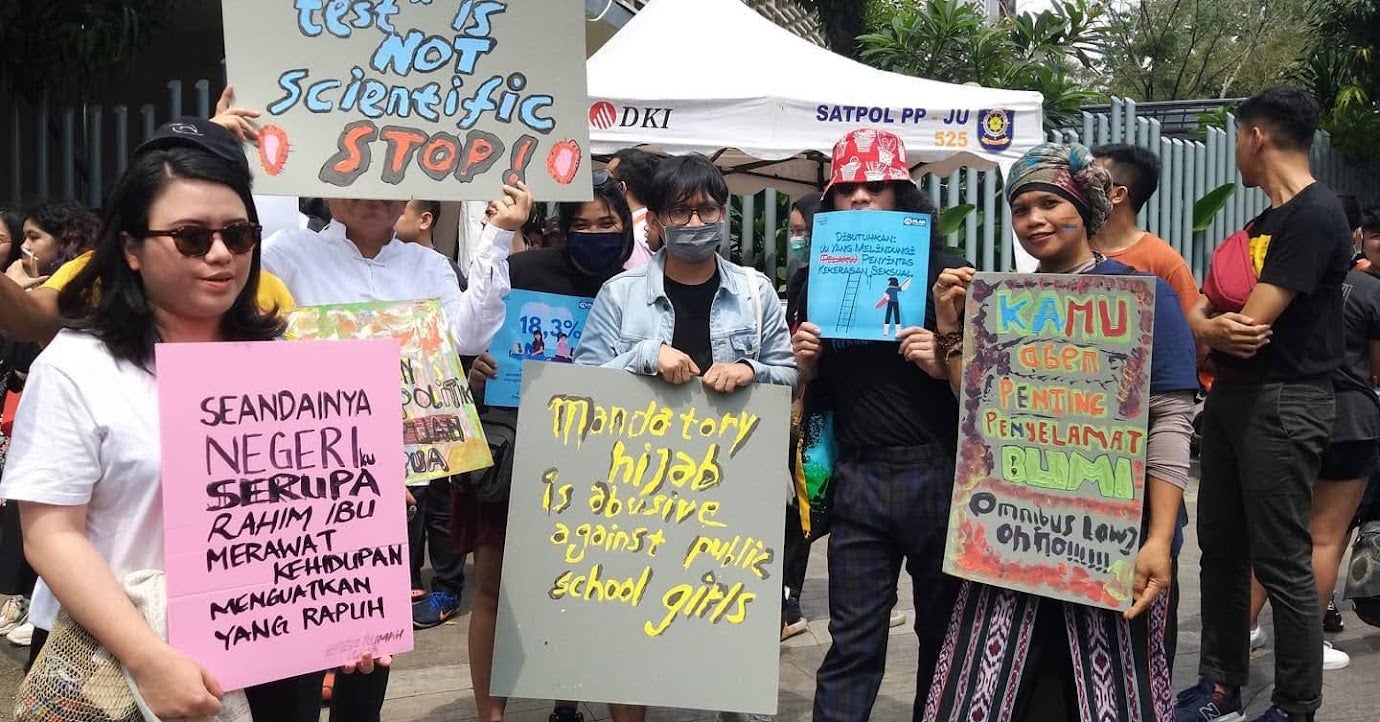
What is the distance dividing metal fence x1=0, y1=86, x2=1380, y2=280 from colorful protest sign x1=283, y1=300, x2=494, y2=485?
16.7ft

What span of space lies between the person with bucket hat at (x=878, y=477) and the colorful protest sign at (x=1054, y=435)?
18cm

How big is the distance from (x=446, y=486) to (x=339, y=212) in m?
2.58

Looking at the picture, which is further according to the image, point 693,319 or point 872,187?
point 693,319

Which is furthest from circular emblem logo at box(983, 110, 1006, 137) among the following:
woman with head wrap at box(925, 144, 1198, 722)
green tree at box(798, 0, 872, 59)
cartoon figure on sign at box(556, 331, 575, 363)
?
green tree at box(798, 0, 872, 59)

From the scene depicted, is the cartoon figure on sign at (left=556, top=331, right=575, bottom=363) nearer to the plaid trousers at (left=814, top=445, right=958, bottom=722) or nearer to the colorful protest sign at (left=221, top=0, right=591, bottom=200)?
the colorful protest sign at (left=221, top=0, right=591, bottom=200)

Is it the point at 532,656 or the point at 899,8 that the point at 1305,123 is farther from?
the point at 899,8

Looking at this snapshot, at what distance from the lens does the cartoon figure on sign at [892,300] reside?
3105mm

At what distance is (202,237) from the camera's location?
2098mm

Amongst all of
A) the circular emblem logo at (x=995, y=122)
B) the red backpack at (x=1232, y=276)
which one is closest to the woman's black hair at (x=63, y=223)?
the red backpack at (x=1232, y=276)

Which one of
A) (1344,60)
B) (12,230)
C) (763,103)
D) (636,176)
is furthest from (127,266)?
(1344,60)

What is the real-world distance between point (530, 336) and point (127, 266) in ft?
5.77

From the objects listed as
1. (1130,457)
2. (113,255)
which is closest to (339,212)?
(113,255)

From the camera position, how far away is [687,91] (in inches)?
271

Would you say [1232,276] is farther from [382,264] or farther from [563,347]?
[382,264]
